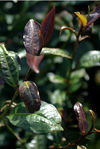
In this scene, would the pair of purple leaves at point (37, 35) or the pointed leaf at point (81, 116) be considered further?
the pointed leaf at point (81, 116)

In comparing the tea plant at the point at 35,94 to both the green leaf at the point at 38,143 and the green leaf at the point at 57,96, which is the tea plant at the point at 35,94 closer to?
the green leaf at the point at 38,143

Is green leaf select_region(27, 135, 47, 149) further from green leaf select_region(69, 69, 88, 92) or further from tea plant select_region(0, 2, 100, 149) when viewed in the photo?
green leaf select_region(69, 69, 88, 92)

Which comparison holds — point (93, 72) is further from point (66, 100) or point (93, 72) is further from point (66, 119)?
point (66, 119)

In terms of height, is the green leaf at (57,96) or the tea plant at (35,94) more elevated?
the tea plant at (35,94)

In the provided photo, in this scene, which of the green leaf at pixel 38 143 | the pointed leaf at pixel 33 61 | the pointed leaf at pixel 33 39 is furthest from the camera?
the green leaf at pixel 38 143

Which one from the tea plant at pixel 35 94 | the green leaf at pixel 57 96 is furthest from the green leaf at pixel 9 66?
the green leaf at pixel 57 96

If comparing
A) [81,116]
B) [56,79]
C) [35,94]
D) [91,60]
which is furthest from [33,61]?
[56,79]
